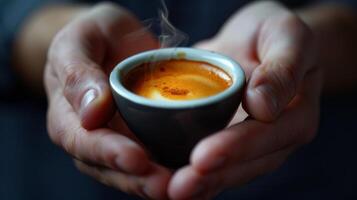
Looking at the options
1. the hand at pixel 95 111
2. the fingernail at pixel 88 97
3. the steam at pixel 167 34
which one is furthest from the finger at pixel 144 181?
the steam at pixel 167 34

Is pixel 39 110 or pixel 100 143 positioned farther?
pixel 39 110

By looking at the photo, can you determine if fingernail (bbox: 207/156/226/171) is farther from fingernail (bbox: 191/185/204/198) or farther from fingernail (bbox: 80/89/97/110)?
fingernail (bbox: 80/89/97/110)

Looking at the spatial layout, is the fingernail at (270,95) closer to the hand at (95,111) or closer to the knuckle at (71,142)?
the hand at (95,111)

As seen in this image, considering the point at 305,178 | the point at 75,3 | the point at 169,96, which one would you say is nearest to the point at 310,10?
the point at 305,178

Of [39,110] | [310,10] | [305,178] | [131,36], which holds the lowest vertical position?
[305,178]

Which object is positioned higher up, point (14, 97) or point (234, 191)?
point (14, 97)

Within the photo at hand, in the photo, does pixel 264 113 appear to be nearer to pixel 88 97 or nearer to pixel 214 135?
pixel 214 135

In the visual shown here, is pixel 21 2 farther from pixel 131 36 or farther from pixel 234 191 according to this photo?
pixel 234 191

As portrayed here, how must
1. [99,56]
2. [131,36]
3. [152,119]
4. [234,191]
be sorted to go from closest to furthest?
[152,119] → [99,56] → [131,36] → [234,191]
